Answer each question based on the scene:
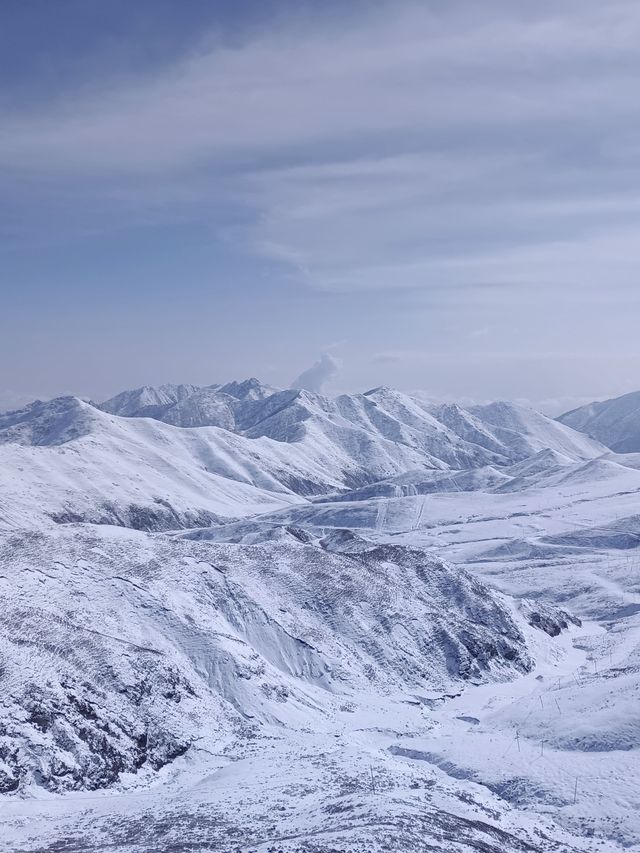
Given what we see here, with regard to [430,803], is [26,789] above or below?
above

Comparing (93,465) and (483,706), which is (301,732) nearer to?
(483,706)

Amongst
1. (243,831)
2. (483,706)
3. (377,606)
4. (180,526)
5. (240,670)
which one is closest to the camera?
(243,831)

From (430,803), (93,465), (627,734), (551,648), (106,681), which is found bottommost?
(551,648)

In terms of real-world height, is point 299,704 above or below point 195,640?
below

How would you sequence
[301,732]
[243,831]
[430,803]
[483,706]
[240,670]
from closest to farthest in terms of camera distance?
1. [243,831]
2. [430,803]
3. [301,732]
4. [240,670]
5. [483,706]

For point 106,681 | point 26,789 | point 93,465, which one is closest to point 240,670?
point 106,681

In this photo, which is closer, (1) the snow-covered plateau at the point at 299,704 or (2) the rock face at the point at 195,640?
(1) the snow-covered plateau at the point at 299,704

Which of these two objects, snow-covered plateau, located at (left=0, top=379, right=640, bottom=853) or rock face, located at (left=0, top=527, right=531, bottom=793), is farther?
rock face, located at (left=0, top=527, right=531, bottom=793)

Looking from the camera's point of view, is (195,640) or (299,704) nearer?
(299,704)
